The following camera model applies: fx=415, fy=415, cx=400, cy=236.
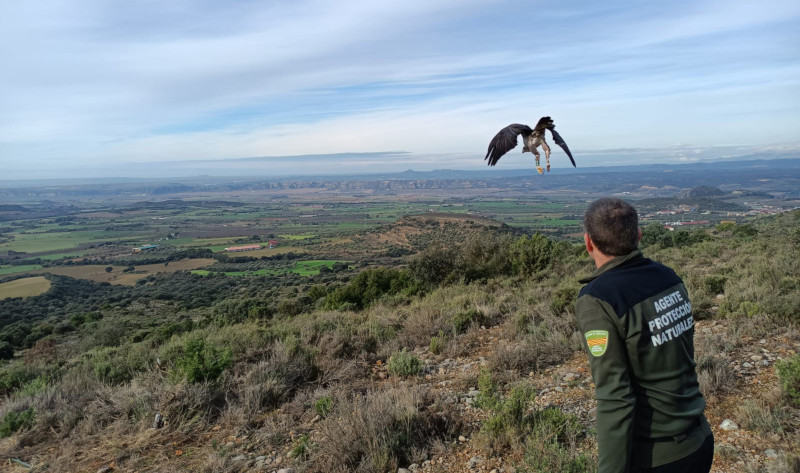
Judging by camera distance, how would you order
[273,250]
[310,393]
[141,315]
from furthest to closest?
[273,250] < [141,315] < [310,393]

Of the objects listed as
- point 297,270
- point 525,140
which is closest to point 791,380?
point 525,140

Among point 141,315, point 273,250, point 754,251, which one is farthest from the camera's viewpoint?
point 273,250

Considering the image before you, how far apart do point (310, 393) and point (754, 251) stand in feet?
40.9

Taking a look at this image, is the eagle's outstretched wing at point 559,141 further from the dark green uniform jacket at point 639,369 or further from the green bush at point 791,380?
the green bush at point 791,380

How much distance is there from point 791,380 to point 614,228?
3258mm

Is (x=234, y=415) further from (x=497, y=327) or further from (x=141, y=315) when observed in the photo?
(x=141, y=315)

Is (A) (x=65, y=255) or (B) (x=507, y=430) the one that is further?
(A) (x=65, y=255)

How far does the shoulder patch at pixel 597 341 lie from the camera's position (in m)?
1.78

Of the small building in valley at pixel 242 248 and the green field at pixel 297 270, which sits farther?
the small building in valley at pixel 242 248

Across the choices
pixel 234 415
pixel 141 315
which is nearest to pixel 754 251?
pixel 234 415

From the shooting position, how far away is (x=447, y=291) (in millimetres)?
11727

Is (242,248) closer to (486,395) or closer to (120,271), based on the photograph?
(120,271)

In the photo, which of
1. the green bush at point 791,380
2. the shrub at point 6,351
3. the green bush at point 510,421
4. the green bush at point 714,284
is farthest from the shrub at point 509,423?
the shrub at point 6,351

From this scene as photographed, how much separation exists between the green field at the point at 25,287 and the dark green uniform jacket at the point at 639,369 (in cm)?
4830
